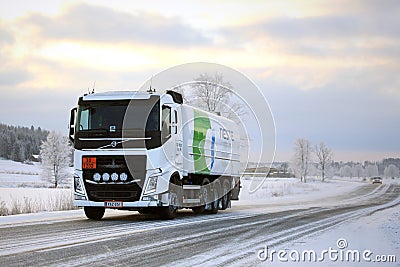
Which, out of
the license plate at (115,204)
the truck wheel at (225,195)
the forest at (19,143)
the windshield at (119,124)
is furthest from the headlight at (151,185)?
the forest at (19,143)

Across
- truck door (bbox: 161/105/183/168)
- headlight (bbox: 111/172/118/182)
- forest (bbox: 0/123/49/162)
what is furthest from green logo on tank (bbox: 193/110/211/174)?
forest (bbox: 0/123/49/162)

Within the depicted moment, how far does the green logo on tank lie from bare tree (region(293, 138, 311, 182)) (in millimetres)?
102115

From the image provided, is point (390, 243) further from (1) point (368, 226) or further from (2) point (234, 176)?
(2) point (234, 176)

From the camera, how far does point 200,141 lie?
63.0 feet

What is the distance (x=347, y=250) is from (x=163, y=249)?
11.3 ft

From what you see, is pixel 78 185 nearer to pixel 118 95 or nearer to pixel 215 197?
pixel 118 95

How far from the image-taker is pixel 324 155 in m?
136

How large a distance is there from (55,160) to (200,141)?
73.2 meters

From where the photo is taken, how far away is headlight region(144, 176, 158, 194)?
1571 centimetres

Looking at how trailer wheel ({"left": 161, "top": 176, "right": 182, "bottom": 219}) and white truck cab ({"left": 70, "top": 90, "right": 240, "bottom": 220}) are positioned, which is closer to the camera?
white truck cab ({"left": 70, "top": 90, "right": 240, "bottom": 220})

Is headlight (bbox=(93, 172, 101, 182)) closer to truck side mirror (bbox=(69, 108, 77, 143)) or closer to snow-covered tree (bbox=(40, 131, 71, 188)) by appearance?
truck side mirror (bbox=(69, 108, 77, 143))

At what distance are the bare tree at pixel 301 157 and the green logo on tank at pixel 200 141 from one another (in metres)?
102

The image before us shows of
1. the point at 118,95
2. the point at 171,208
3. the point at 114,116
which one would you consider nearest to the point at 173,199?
the point at 171,208

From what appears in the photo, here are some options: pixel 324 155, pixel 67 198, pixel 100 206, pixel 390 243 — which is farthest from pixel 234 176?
pixel 324 155
